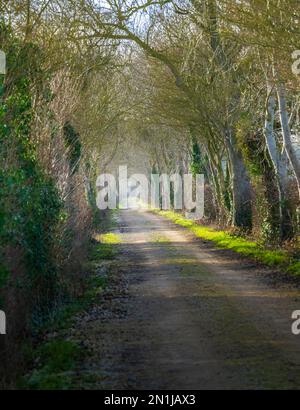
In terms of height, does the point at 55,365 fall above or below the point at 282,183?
below

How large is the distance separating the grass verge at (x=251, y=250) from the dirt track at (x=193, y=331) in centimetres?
72

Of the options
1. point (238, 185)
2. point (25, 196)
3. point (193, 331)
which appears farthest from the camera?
point (238, 185)

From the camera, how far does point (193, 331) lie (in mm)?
13711

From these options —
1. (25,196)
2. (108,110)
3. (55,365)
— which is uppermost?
(108,110)

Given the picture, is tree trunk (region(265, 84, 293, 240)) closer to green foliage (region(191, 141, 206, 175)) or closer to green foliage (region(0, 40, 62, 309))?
green foliage (region(0, 40, 62, 309))

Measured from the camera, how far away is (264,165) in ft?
93.1

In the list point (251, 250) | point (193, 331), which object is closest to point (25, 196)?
point (193, 331)

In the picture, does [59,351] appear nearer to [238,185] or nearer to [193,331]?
[193,331]

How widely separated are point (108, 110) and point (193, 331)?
96.3 feet

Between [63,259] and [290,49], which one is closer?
[290,49]

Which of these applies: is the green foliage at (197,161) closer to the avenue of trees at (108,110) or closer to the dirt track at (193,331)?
the avenue of trees at (108,110)

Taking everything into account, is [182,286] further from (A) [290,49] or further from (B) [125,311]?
(A) [290,49]
